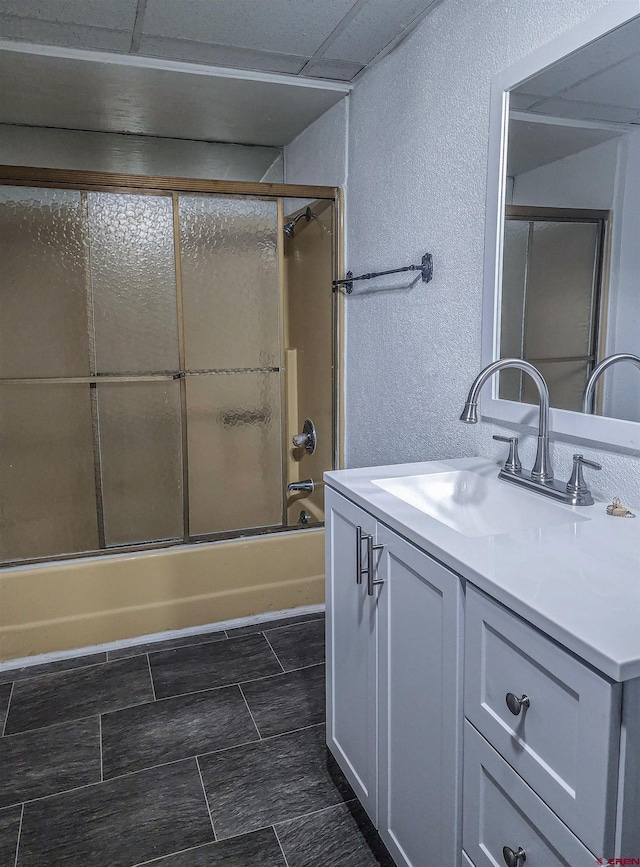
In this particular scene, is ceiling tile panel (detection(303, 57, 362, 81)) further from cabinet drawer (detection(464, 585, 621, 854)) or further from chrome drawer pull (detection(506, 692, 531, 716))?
chrome drawer pull (detection(506, 692, 531, 716))

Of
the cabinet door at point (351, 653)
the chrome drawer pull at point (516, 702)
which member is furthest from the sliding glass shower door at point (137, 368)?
the chrome drawer pull at point (516, 702)

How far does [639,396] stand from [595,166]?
0.49 meters

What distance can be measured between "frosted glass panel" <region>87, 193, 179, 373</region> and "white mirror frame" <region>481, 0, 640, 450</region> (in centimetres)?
129

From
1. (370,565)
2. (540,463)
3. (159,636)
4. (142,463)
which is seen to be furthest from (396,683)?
(142,463)

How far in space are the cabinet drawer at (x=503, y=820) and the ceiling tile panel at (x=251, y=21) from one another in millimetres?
1971

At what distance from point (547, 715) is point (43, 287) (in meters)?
2.26

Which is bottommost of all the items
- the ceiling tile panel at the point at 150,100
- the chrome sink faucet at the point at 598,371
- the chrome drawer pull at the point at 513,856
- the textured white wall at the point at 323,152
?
the chrome drawer pull at the point at 513,856

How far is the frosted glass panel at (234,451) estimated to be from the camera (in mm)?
2605

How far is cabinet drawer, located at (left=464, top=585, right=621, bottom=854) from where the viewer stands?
722mm

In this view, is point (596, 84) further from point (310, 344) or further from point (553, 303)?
point (310, 344)

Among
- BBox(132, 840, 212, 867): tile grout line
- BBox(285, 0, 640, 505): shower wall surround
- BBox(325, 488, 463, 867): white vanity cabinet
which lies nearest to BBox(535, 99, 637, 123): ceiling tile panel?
BBox(285, 0, 640, 505): shower wall surround

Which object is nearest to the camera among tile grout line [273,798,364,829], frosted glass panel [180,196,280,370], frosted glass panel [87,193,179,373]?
tile grout line [273,798,364,829]

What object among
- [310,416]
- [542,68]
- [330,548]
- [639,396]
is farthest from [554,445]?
[310,416]

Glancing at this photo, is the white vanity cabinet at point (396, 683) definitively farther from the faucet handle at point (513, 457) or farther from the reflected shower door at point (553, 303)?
the reflected shower door at point (553, 303)
